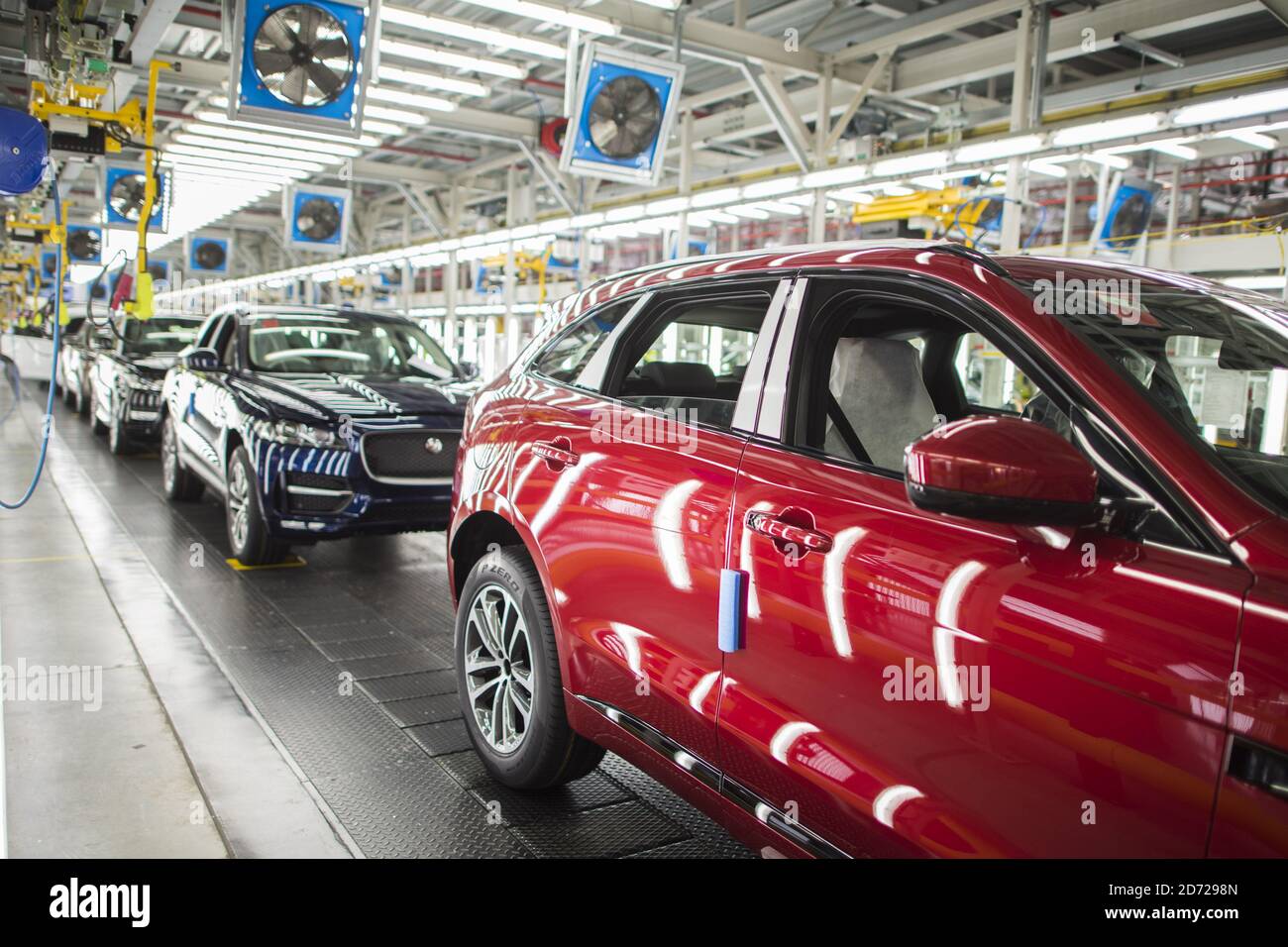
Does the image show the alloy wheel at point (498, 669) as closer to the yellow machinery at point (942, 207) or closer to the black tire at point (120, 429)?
the black tire at point (120, 429)

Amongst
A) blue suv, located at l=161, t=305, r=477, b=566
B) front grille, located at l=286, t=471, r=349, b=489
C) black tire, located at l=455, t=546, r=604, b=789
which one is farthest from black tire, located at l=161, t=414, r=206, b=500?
black tire, located at l=455, t=546, r=604, b=789

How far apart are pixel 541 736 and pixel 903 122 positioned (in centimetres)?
1414

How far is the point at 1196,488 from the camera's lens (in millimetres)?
1509

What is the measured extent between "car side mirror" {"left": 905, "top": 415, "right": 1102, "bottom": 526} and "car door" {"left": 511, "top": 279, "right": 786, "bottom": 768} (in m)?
0.70

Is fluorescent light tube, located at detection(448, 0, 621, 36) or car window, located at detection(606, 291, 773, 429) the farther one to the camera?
fluorescent light tube, located at detection(448, 0, 621, 36)

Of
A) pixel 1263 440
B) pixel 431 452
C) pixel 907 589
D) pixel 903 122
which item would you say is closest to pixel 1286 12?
pixel 1263 440

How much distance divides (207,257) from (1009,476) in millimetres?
29882

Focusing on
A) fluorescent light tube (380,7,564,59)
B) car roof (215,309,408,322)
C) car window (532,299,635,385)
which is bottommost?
car window (532,299,635,385)

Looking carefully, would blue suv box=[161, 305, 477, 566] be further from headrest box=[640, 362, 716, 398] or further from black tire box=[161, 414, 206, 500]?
headrest box=[640, 362, 716, 398]

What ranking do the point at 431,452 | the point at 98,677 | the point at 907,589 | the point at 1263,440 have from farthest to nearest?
the point at 431,452
the point at 98,677
the point at 1263,440
the point at 907,589

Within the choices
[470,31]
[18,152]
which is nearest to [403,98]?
[470,31]

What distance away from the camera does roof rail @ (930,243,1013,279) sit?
196cm

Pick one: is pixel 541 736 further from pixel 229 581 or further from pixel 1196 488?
pixel 229 581

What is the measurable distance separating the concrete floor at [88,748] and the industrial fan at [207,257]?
24216mm
